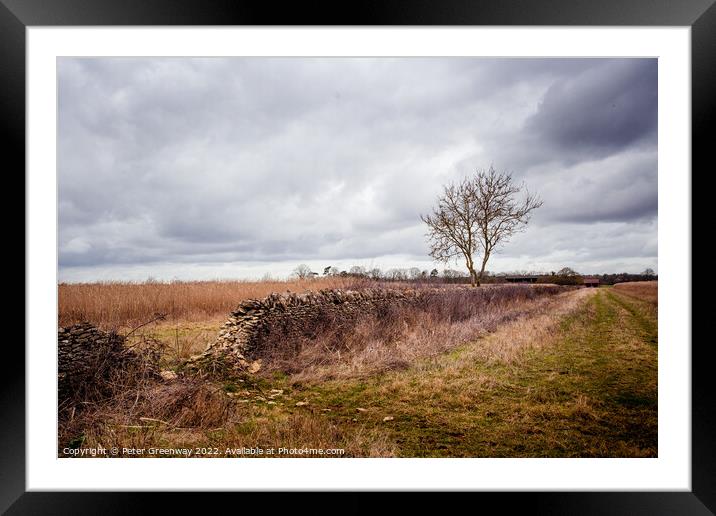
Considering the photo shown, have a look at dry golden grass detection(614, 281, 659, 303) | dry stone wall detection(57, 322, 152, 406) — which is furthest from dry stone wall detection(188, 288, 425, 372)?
dry golden grass detection(614, 281, 659, 303)

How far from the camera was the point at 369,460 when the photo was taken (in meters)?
2.75

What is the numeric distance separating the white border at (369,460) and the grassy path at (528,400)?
0.53ft

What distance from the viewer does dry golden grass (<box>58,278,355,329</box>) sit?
369cm

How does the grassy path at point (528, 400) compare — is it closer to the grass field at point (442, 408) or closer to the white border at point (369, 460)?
the grass field at point (442, 408)

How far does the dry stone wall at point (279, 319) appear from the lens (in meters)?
4.71

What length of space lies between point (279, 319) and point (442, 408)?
3.40 m

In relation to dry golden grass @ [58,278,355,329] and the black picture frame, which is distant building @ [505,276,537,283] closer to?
the black picture frame

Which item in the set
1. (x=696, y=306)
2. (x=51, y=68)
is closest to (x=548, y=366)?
(x=696, y=306)

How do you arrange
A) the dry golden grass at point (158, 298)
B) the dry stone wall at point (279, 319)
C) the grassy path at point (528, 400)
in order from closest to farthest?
the grassy path at point (528, 400)
the dry golden grass at point (158, 298)
the dry stone wall at point (279, 319)
